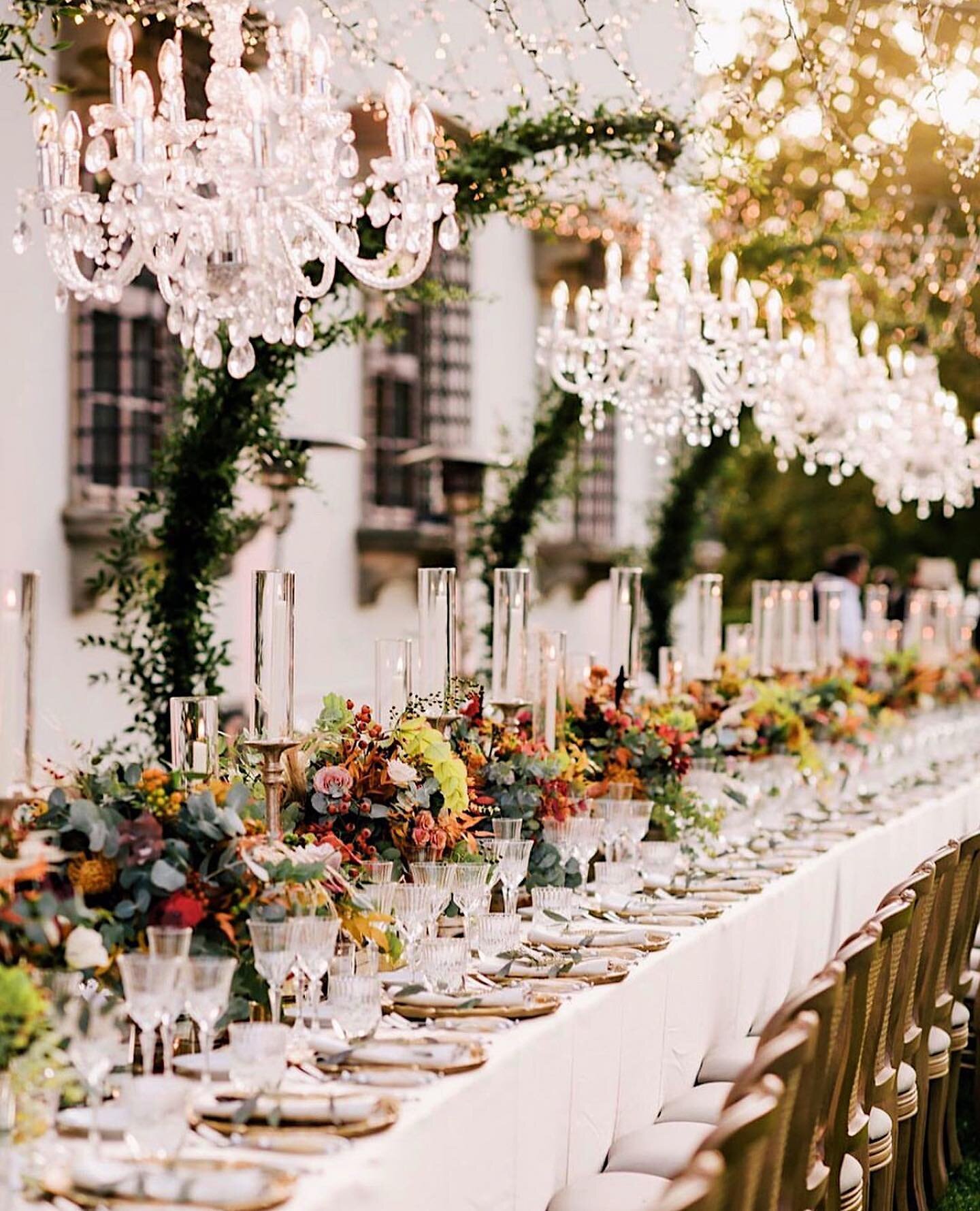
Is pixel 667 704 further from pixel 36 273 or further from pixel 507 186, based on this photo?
pixel 36 273

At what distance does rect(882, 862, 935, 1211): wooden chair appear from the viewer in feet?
13.4

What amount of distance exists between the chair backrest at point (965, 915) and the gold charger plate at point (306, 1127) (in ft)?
7.42

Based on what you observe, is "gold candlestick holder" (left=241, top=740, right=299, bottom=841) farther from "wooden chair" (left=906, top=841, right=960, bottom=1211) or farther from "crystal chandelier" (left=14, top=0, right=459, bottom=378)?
"wooden chair" (left=906, top=841, right=960, bottom=1211)

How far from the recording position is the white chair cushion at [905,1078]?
14.6 ft

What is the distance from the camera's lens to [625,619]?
5992 millimetres

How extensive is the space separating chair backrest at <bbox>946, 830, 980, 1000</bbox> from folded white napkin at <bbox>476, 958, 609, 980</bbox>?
1242mm

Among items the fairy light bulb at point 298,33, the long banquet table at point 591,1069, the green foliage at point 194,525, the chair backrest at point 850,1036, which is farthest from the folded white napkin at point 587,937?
the green foliage at point 194,525

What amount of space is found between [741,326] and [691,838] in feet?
8.41

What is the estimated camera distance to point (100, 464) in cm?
895

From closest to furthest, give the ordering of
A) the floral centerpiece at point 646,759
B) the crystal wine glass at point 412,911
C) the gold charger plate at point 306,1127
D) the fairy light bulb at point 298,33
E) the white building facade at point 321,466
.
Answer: the gold charger plate at point 306,1127
the crystal wine glass at point 412,911
the fairy light bulb at point 298,33
the floral centerpiece at point 646,759
the white building facade at point 321,466

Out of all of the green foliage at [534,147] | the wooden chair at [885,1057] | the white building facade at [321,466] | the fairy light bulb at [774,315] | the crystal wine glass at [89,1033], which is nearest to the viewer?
the crystal wine glass at [89,1033]

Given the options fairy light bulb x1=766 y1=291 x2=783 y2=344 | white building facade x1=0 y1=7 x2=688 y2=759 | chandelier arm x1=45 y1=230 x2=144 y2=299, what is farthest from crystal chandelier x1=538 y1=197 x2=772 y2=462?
chandelier arm x1=45 y1=230 x2=144 y2=299

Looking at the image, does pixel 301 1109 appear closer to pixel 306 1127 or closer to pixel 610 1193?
pixel 306 1127

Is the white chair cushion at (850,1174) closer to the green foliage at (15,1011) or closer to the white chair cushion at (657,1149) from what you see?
the white chair cushion at (657,1149)
